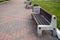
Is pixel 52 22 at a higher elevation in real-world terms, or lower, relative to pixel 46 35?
higher

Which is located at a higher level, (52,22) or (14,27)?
(52,22)

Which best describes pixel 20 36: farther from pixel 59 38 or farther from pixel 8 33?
pixel 59 38

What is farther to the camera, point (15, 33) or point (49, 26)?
point (15, 33)

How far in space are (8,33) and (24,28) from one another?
3.48 ft

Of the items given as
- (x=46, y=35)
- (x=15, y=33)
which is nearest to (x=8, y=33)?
(x=15, y=33)

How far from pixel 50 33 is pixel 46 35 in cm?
31

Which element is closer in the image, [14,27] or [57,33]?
[57,33]

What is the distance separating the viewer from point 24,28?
8.34 metres

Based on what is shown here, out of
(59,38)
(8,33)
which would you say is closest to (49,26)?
(59,38)

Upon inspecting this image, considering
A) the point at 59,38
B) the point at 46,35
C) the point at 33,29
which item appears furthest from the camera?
the point at 33,29

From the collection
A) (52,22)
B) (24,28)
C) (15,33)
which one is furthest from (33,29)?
(52,22)

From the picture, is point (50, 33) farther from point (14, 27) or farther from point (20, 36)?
point (14, 27)

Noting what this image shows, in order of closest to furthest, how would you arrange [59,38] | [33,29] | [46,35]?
[59,38], [46,35], [33,29]

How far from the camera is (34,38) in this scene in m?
6.87
